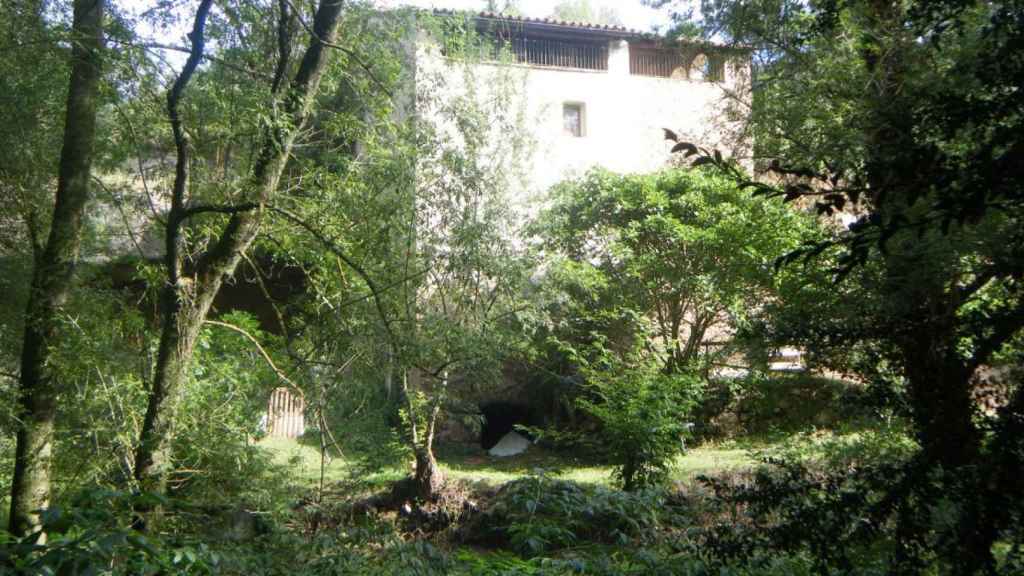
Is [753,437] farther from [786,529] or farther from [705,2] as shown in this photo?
[786,529]

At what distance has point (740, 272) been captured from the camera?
1155 centimetres

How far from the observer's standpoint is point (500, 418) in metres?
14.6

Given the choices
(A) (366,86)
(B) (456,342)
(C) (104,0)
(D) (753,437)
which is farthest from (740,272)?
(C) (104,0)

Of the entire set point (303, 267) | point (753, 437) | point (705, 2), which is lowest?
point (753, 437)

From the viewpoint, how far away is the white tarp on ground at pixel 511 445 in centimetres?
1345

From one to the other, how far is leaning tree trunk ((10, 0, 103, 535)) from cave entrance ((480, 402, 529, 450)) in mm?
8564

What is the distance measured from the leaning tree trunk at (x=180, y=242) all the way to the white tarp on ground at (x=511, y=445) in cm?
Answer: 804

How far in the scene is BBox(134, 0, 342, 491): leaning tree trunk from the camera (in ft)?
18.1

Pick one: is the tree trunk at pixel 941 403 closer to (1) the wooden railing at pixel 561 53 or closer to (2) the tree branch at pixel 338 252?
(2) the tree branch at pixel 338 252

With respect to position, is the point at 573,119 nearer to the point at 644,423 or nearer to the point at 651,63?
the point at 651,63

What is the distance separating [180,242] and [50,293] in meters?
1.42

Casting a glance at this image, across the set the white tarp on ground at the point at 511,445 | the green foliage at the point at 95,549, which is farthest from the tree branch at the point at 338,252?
the white tarp on ground at the point at 511,445

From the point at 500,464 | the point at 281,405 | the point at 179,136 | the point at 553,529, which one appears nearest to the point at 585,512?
the point at 553,529

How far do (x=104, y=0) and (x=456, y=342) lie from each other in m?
4.43
